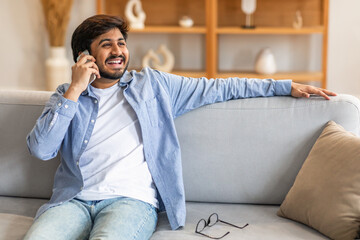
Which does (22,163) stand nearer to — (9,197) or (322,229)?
(9,197)

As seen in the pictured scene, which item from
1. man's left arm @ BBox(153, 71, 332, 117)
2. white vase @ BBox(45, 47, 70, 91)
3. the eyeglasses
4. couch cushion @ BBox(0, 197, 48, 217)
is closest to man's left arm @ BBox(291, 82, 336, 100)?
man's left arm @ BBox(153, 71, 332, 117)

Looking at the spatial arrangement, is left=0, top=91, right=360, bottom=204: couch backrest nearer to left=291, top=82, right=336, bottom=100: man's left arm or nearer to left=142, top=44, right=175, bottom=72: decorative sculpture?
left=291, top=82, right=336, bottom=100: man's left arm

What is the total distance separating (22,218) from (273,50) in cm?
321

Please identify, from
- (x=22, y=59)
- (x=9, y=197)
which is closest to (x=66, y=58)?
(x=22, y=59)

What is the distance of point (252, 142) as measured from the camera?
2.19 m

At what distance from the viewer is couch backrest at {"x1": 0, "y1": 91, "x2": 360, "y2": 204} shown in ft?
7.07

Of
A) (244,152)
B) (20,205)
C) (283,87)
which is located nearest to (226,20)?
(283,87)

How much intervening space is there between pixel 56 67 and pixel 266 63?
181 cm

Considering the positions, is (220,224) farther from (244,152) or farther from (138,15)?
(138,15)

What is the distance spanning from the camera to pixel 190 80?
2240 millimetres

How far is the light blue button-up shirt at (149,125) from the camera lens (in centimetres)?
200

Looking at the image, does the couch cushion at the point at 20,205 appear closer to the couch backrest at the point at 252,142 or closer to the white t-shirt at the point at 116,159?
the white t-shirt at the point at 116,159

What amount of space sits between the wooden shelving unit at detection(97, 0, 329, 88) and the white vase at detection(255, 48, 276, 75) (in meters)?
0.05

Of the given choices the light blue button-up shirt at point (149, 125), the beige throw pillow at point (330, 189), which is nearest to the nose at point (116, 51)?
the light blue button-up shirt at point (149, 125)
